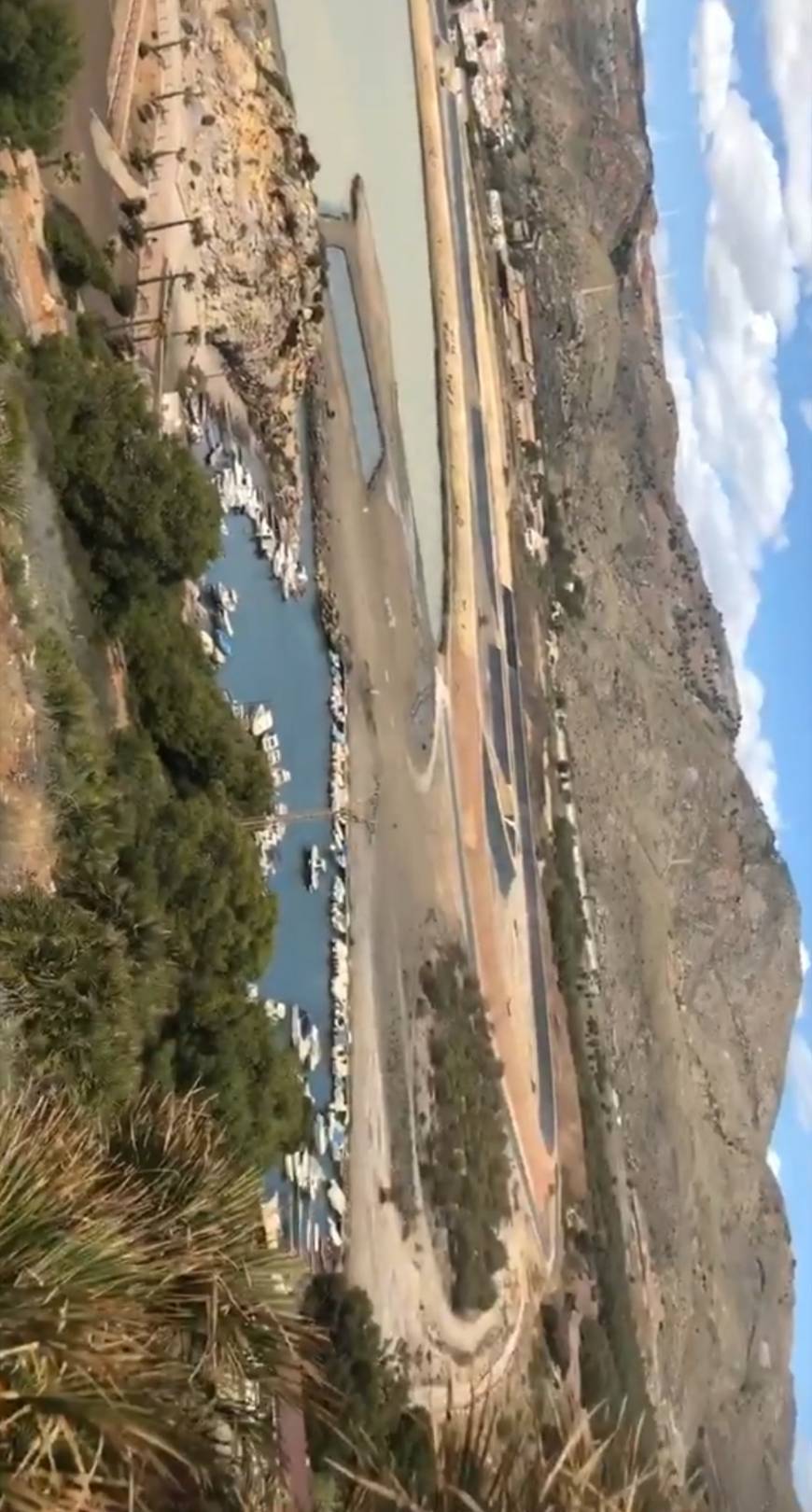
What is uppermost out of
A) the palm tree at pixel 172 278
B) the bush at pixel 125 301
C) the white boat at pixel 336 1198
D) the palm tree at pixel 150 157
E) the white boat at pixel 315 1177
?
the palm tree at pixel 150 157

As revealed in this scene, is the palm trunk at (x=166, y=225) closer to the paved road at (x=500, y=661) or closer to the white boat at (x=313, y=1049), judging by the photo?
the paved road at (x=500, y=661)

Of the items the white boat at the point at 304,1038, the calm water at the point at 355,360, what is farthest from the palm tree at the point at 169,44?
the white boat at the point at 304,1038

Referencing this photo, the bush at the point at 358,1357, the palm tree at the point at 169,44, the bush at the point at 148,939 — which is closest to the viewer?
A: the bush at the point at 148,939

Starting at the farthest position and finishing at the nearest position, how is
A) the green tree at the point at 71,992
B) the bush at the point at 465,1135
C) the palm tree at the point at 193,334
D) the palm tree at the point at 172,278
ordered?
the bush at the point at 465,1135, the palm tree at the point at 193,334, the palm tree at the point at 172,278, the green tree at the point at 71,992

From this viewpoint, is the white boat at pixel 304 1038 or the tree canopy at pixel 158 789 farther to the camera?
the white boat at pixel 304 1038

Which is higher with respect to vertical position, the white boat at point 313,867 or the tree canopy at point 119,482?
the tree canopy at point 119,482
